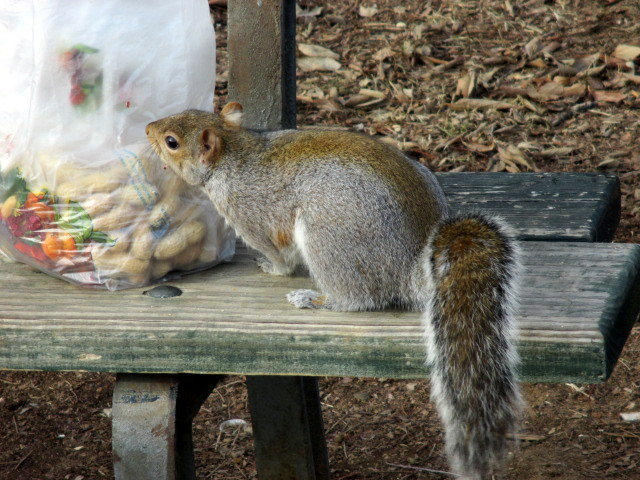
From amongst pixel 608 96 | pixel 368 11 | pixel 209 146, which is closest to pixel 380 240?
pixel 209 146

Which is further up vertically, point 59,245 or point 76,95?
point 76,95

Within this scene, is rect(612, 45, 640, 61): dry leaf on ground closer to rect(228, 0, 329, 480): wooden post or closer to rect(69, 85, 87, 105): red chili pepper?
rect(228, 0, 329, 480): wooden post

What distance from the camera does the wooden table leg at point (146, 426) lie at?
55.0 inches

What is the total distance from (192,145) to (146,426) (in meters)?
0.54

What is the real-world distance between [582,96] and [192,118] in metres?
2.41

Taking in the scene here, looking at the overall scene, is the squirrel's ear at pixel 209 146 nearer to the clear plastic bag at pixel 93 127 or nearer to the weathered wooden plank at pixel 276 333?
the clear plastic bag at pixel 93 127

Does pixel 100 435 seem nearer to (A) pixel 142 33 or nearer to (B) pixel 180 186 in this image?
(B) pixel 180 186

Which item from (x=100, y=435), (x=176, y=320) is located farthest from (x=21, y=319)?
(x=100, y=435)

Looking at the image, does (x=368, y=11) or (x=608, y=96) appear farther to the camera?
(x=368, y=11)

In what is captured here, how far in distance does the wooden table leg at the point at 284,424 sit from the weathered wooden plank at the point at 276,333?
550 mm

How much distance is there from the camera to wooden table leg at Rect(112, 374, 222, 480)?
4.58 ft

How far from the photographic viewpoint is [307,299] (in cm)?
150

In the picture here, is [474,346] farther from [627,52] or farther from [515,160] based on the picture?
[627,52]

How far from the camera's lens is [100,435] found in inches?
103
